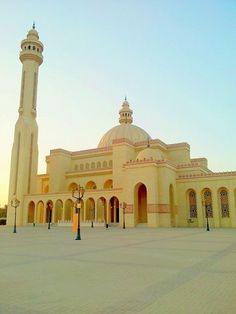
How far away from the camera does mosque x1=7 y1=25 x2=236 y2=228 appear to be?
36625 mm

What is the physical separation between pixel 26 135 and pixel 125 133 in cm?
1742

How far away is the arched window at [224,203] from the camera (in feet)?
119

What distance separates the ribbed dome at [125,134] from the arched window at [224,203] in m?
19.8

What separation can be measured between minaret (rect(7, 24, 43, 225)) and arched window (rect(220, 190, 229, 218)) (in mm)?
29307

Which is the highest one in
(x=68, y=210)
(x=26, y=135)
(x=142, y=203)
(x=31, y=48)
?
(x=31, y=48)

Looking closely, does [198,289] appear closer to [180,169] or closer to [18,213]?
[180,169]

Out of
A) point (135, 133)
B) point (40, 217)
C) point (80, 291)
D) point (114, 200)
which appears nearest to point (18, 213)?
point (40, 217)

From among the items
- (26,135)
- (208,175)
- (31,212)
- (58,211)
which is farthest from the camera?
(31,212)

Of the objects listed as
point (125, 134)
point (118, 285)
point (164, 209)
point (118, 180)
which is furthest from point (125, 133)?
point (118, 285)

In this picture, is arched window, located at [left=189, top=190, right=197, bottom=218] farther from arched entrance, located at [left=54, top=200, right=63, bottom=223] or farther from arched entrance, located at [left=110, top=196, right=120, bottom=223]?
arched entrance, located at [left=54, top=200, right=63, bottom=223]

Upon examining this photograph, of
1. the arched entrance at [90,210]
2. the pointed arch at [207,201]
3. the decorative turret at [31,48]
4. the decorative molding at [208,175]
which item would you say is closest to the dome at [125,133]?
the arched entrance at [90,210]

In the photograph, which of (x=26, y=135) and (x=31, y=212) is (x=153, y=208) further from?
(x=26, y=135)

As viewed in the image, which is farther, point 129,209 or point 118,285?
point 129,209

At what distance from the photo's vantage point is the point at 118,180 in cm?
4491
